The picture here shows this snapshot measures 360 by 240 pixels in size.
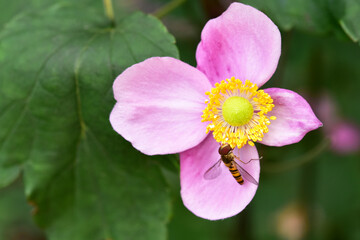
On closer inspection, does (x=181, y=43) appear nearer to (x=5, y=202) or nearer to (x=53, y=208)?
(x=53, y=208)

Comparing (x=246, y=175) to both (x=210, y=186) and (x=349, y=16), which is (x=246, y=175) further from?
(x=349, y=16)

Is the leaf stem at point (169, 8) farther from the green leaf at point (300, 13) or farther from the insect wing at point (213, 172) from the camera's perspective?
the insect wing at point (213, 172)

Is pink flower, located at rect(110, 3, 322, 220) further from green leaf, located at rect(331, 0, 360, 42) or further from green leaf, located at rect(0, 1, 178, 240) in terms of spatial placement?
green leaf, located at rect(331, 0, 360, 42)

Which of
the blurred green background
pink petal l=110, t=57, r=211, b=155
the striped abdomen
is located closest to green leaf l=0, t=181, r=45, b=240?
the blurred green background

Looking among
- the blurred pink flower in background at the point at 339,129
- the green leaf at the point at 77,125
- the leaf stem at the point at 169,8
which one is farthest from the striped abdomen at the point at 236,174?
the blurred pink flower in background at the point at 339,129

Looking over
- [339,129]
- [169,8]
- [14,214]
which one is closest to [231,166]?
[169,8]

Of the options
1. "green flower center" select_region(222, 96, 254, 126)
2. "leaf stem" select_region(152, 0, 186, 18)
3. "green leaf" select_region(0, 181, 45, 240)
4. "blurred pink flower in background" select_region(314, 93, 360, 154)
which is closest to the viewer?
"green flower center" select_region(222, 96, 254, 126)

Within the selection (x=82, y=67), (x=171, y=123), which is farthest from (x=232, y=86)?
(x=82, y=67)
